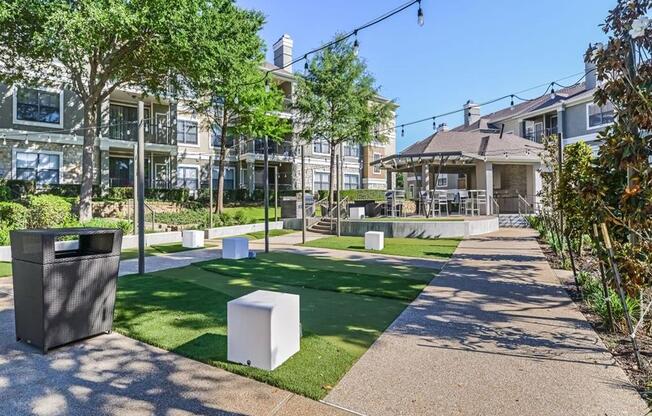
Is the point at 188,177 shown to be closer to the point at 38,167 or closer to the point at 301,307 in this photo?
the point at 38,167

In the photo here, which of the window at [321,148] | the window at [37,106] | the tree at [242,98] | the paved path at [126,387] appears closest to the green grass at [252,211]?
the tree at [242,98]

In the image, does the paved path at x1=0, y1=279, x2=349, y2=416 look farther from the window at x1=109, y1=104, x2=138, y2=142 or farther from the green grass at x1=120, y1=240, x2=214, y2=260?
the window at x1=109, y1=104, x2=138, y2=142

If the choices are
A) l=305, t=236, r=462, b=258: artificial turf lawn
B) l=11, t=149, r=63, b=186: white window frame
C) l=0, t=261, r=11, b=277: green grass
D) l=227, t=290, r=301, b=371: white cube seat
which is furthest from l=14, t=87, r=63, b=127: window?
l=227, t=290, r=301, b=371: white cube seat

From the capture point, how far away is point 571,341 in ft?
13.2

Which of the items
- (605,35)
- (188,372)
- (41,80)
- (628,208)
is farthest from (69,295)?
(41,80)

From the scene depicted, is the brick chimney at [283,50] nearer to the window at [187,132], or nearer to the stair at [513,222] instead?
the window at [187,132]

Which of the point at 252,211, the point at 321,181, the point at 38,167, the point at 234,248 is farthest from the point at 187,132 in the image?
the point at 234,248

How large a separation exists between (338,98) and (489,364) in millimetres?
19820

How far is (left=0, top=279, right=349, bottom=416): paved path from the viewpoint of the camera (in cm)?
270

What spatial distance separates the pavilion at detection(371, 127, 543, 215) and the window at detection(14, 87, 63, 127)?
652 inches

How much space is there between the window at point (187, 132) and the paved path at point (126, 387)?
24.1m

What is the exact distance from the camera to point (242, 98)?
69.1 feet

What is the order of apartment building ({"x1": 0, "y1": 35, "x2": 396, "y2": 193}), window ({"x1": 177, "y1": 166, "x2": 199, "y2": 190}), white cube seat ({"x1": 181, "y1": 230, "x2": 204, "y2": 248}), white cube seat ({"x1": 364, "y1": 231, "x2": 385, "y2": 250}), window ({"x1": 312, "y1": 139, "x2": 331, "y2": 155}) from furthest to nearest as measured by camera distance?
window ({"x1": 312, "y1": 139, "x2": 331, "y2": 155})
window ({"x1": 177, "y1": 166, "x2": 199, "y2": 190})
apartment building ({"x1": 0, "y1": 35, "x2": 396, "y2": 193})
white cube seat ({"x1": 181, "y1": 230, "x2": 204, "y2": 248})
white cube seat ({"x1": 364, "y1": 231, "x2": 385, "y2": 250})

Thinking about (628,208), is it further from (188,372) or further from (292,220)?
(292,220)
